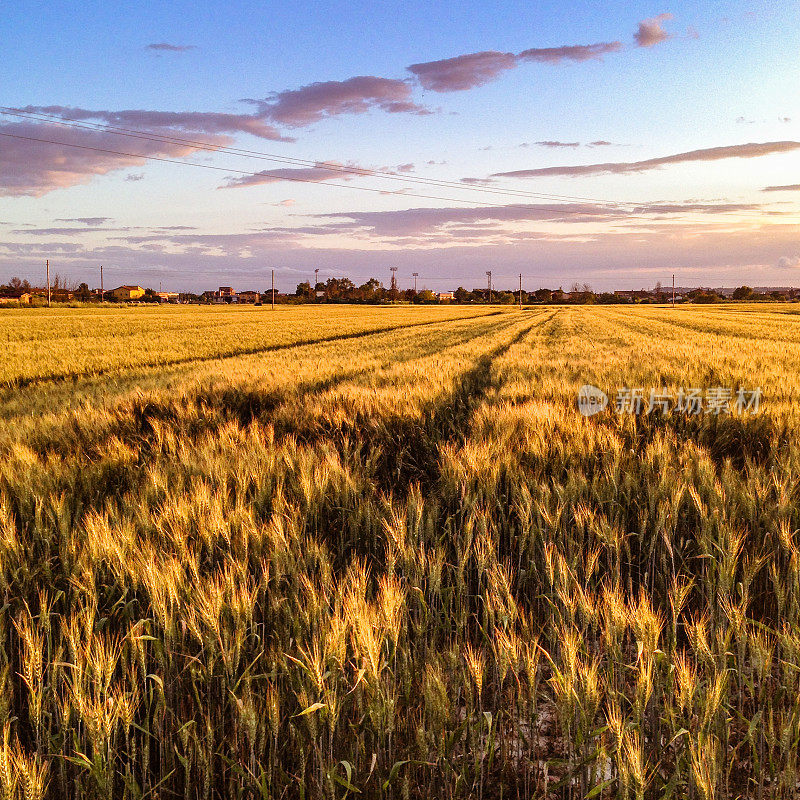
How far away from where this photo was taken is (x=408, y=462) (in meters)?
4.54

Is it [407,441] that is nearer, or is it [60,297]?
[407,441]

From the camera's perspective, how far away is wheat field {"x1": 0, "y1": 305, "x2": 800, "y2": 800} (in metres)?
1.36

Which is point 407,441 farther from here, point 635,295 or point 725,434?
point 635,295

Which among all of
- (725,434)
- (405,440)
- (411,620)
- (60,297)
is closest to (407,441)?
(405,440)

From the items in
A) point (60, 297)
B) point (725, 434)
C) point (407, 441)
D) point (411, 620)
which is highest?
→ point (60, 297)

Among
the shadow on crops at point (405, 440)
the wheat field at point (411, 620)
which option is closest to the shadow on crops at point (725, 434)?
the wheat field at point (411, 620)

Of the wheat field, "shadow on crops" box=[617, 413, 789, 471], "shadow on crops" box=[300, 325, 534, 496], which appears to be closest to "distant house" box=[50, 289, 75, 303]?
"shadow on crops" box=[300, 325, 534, 496]

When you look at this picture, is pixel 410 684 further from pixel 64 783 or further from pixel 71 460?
pixel 71 460

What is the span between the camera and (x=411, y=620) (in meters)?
1.88

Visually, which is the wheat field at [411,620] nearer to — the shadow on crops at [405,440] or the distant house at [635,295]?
the shadow on crops at [405,440]

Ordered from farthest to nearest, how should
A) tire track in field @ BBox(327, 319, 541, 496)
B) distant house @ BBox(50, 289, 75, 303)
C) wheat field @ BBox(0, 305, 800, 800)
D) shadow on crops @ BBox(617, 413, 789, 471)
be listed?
distant house @ BBox(50, 289, 75, 303) < shadow on crops @ BBox(617, 413, 789, 471) < tire track in field @ BBox(327, 319, 541, 496) < wheat field @ BBox(0, 305, 800, 800)

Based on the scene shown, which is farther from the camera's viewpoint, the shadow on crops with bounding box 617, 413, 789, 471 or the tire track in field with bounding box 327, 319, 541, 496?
the shadow on crops with bounding box 617, 413, 789, 471

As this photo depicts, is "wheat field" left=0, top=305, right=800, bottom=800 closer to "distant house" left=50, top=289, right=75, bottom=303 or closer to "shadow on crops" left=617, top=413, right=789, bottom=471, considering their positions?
"shadow on crops" left=617, top=413, right=789, bottom=471

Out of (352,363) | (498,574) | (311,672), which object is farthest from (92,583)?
(352,363)
